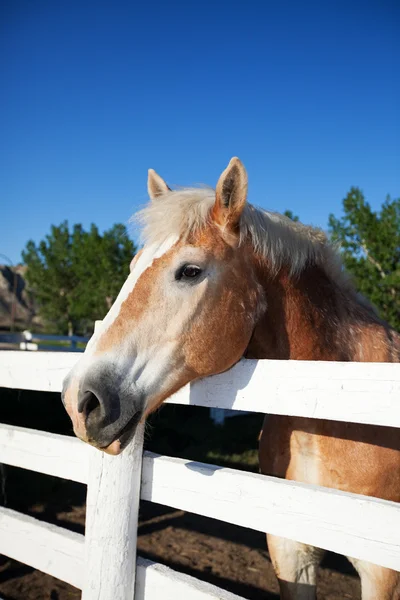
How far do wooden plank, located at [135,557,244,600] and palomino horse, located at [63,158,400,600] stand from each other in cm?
63

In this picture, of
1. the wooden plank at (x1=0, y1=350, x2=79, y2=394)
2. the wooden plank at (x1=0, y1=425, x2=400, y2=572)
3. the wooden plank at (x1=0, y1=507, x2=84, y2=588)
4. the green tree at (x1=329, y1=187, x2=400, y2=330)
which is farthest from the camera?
the green tree at (x1=329, y1=187, x2=400, y2=330)

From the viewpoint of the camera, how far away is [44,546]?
7.53 ft

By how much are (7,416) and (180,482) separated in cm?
601

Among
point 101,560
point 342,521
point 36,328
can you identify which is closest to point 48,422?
point 101,560

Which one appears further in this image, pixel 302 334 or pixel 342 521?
pixel 302 334

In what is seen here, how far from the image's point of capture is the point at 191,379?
1947 mm

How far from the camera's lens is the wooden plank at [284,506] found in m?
1.39

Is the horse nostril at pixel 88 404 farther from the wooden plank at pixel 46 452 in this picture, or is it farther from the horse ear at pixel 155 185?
the horse ear at pixel 155 185

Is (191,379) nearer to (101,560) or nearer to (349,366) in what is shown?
(349,366)

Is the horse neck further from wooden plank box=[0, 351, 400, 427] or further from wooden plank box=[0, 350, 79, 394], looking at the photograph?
wooden plank box=[0, 350, 79, 394]

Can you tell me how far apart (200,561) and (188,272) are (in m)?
3.60

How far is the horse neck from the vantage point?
2240 mm

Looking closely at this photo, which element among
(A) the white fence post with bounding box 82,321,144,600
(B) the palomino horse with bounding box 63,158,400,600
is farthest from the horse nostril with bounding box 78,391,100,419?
(A) the white fence post with bounding box 82,321,144,600

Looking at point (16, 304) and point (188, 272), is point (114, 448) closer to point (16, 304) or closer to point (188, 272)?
point (188, 272)
